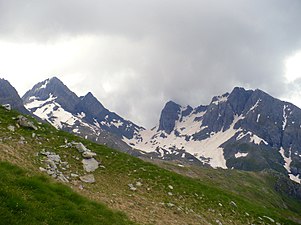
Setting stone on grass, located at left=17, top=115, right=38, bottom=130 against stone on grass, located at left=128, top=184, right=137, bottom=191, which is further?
stone on grass, located at left=17, top=115, right=38, bottom=130

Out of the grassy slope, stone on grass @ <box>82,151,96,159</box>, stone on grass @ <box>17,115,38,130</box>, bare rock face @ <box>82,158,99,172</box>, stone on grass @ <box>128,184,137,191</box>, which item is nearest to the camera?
the grassy slope

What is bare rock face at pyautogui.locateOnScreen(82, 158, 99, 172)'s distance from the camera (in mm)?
34138

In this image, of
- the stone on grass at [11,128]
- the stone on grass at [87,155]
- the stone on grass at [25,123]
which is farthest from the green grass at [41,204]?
the stone on grass at [25,123]

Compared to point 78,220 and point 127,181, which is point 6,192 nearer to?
point 78,220

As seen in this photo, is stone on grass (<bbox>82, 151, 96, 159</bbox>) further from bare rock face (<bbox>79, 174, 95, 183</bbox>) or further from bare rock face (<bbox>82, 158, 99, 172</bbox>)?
bare rock face (<bbox>79, 174, 95, 183</bbox>)

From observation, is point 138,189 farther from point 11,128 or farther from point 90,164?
point 11,128

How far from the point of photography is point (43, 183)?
21594 millimetres

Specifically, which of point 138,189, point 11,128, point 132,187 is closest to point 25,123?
point 11,128

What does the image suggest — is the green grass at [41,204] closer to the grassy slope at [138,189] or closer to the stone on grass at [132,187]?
the grassy slope at [138,189]

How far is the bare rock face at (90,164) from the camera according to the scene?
3414 centimetres

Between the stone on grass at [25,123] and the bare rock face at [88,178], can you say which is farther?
the stone on grass at [25,123]

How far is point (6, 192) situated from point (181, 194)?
2142cm

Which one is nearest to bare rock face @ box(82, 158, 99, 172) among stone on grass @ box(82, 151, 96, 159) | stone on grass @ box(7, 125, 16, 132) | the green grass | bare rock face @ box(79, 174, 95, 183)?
stone on grass @ box(82, 151, 96, 159)

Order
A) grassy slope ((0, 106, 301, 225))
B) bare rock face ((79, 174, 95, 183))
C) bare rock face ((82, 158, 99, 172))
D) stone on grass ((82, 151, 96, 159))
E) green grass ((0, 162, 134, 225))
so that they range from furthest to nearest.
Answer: stone on grass ((82, 151, 96, 159)) → bare rock face ((82, 158, 99, 172)) → bare rock face ((79, 174, 95, 183)) → grassy slope ((0, 106, 301, 225)) → green grass ((0, 162, 134, 225))
